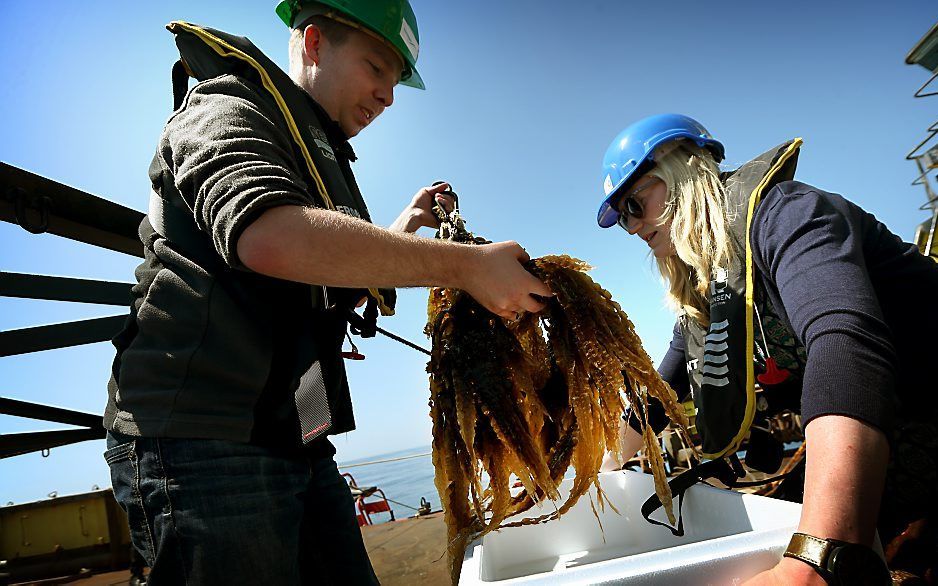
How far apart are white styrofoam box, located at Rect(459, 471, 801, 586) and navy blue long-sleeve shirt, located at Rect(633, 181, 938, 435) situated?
0.38 meters

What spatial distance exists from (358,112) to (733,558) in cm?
193

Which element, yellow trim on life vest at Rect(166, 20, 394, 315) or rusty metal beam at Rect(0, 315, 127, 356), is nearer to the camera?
yellow trim on life vest at Rect(166, 20, 394, 315)

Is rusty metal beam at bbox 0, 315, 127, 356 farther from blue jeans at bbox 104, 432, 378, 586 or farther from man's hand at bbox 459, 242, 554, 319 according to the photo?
man's hand at bbox 459, 242, 554, 319

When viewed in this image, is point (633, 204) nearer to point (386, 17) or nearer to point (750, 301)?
point (750, 301)

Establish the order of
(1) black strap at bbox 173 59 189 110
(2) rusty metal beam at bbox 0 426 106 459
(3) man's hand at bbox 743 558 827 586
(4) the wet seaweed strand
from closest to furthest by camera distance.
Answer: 1. (3) man's hand at bbox 743 558 827 586
2. (4) the wet seaweed strand
3. (1) black strap at bbox 173 59 189 110
4. (2) rusty metal beam at bbox 0 426 106 459

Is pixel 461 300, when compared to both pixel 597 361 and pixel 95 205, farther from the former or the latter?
pixel 95 205

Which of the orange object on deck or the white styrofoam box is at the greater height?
the white styrofoam box

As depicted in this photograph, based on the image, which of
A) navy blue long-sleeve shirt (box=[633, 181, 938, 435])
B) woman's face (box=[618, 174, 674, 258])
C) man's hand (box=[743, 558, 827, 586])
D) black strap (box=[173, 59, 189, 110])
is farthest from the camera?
woman's face (box=[618, 174, 674, 258])

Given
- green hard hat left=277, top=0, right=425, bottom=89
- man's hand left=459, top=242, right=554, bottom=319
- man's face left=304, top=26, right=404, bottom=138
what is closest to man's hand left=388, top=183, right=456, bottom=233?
man's face left=304, top=26, right=404, bottom=138

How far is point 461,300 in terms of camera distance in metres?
1.53

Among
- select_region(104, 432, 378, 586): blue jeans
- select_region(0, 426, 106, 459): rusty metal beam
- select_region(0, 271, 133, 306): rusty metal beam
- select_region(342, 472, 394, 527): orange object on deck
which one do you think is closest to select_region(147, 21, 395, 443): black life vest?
select_region(104, 432, 378, 586): blue jeans

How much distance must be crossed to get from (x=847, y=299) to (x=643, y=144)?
1515 millimetres

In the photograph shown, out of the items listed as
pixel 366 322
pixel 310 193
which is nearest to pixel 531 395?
pixel 366 322

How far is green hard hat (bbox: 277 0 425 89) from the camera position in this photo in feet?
5.68
